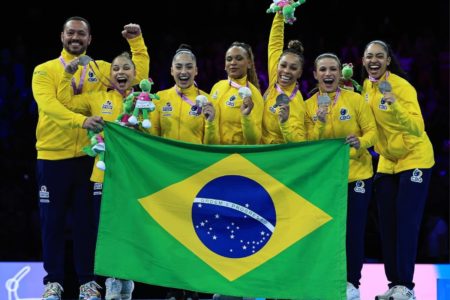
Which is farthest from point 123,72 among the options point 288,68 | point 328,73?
point 328,73

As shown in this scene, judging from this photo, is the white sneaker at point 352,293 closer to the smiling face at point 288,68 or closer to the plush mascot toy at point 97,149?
the smiling face at point 288,68

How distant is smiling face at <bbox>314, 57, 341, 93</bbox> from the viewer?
5.88 metres

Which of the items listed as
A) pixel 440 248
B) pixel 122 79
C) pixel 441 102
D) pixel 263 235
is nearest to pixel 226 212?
pixel 263 235

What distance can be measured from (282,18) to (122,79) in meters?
1.16

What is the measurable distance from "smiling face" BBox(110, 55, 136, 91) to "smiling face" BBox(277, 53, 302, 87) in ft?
Result: 3.10

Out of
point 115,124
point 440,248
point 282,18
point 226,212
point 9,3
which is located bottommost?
point 440,248

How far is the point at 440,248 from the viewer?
880 centimetres

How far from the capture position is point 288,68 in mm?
5871

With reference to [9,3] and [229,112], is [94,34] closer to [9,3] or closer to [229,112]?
[9,3]

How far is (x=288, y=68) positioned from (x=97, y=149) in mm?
1280

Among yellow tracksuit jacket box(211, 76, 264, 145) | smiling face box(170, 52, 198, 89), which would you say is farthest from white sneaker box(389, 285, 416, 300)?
smiling face box(170, 52, 198, 89)

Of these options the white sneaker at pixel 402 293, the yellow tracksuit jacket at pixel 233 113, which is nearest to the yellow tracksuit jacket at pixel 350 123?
the yellow tracksuit jacket at pixel 233 113

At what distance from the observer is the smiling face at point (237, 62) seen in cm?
593

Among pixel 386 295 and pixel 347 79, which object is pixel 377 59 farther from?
pixel 386 295
